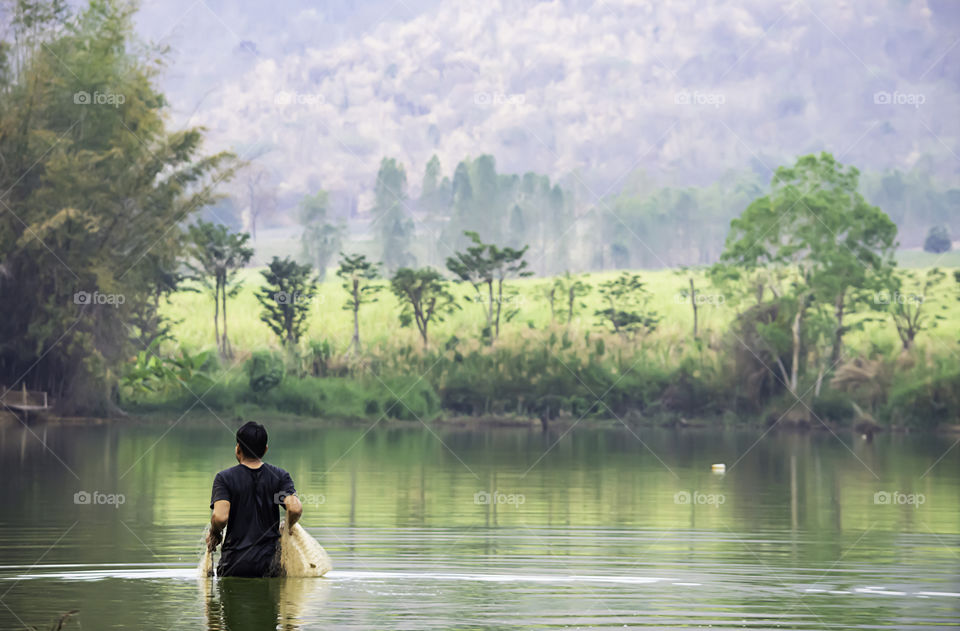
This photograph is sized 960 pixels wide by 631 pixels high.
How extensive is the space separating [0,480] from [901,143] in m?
144

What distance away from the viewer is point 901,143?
156125 mm

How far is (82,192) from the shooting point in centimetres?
4750

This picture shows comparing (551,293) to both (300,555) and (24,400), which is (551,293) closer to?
(24,400)

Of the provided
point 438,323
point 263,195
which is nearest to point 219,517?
point 438,323

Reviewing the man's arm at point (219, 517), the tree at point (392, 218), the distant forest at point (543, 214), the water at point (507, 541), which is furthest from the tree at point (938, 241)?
the man's arm at point (219, 517)

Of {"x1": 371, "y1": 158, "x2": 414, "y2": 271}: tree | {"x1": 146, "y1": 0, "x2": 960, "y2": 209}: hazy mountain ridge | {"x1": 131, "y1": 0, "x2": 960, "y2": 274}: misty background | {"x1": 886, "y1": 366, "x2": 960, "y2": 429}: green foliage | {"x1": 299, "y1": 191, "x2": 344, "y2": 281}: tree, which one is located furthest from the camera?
{"x1": 146, "y1": 0, "x2": 960, "y2": 209}: hazy mountain ridge

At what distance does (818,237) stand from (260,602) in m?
48.6

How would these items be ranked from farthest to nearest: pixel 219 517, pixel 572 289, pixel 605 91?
pixel 605 91 → pixel 572 289 → pixel 219 517

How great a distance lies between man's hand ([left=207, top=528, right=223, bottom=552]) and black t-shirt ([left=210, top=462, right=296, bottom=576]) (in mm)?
142

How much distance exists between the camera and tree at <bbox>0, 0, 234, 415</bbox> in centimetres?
4678

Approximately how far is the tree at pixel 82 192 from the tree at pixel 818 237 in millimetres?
20876

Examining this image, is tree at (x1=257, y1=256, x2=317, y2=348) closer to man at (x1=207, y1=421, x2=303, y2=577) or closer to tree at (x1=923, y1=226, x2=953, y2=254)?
man at (x1=207, y1=421, x2=303, y2=577)

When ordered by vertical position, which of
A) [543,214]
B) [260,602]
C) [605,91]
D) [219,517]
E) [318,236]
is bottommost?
[260,602]

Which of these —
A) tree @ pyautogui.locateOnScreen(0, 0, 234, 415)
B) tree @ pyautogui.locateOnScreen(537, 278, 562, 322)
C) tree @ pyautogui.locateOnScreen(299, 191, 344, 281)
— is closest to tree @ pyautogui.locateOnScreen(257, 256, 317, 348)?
tree @ pyautogui.locateOnScreen(0, 0, 234, 415)
